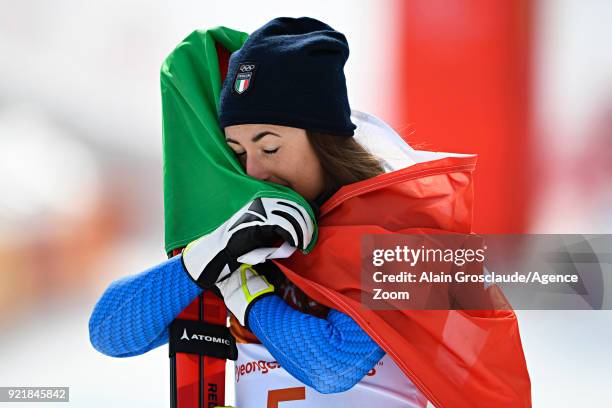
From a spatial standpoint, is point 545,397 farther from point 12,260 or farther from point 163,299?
point 12,260

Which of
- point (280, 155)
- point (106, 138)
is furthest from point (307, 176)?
point (106, 138)

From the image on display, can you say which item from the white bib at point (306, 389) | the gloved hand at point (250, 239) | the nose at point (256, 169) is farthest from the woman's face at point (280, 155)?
the white bib at point (306, 389)

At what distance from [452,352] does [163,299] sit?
48cm

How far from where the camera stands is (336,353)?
1.11 metres

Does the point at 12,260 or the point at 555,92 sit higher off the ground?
the point at 555,92

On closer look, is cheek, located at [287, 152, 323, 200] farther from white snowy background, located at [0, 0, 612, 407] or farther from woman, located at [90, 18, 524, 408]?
white snowy background, located at [0, 0, 612, 407]

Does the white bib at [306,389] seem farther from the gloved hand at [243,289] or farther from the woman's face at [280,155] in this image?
the woman's face at [280,155]

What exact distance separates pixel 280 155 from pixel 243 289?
9.6 inches

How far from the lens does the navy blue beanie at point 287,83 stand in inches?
48.7

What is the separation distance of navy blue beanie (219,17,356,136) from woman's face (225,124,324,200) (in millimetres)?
19

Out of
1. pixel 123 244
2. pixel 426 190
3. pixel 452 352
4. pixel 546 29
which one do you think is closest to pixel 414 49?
pixel 546 29

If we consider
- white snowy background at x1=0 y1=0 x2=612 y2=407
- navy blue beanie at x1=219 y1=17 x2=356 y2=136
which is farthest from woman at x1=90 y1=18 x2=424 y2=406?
white snowy background at x1=0 y1=0 x2=612 y2=407

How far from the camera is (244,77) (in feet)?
4.13

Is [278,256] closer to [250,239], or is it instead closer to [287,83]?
[250,239]
